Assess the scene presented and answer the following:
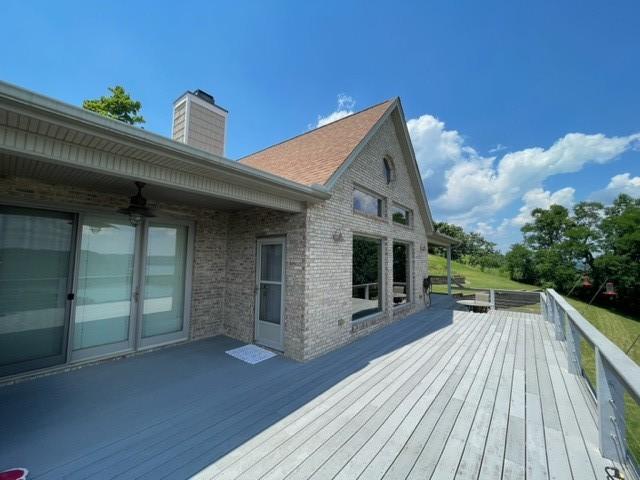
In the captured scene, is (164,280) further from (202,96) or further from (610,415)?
(610,415)

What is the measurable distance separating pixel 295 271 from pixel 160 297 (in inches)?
110

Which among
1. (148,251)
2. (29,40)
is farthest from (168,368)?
(29,40)

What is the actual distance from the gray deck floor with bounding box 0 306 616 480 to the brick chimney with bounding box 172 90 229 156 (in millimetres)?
4899

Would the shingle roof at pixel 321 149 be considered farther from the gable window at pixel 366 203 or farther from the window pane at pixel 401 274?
the window pane at pixel 401 274

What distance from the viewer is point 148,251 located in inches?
198

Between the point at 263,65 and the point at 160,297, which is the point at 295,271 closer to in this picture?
the point at 160,297

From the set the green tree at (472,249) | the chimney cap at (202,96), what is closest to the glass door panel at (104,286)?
the chimney cap at (202,96)

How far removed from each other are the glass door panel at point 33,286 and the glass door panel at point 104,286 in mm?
200

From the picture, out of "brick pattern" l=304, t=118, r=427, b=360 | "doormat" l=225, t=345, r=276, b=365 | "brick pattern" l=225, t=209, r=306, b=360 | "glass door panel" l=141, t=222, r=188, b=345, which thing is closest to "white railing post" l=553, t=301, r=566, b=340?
"brick pattern" l=304, t=118, r=427, b=360

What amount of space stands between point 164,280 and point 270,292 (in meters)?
2.13

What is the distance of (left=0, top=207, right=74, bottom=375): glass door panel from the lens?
3723 millimetres

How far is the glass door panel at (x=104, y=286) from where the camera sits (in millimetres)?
4324

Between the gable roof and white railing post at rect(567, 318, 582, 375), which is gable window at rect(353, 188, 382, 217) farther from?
white railing post at rect(567, 318, 582, 375)

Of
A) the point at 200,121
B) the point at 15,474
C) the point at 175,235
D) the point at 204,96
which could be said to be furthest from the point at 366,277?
the point at 15,474
